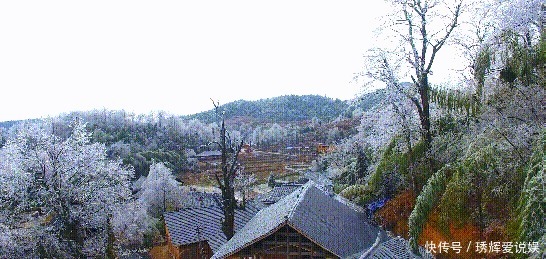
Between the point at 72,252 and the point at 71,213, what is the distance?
1.73 metres

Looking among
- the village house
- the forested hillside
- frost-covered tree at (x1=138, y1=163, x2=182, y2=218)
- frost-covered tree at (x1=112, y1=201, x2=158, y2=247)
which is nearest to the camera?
the forested hillside

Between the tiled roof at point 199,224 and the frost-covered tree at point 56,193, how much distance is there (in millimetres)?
6669

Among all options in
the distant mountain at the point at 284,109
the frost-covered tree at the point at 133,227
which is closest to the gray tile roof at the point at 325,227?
the frost-covered tree at the point at 133,227

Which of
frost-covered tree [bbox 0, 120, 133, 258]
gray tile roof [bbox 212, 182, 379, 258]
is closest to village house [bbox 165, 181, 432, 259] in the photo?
gray tile roof [bbox 212, 182, 379, 258]

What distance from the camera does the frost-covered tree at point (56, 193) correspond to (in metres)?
17.8

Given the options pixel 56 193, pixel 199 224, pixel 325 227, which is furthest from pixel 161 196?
pixel 325 227

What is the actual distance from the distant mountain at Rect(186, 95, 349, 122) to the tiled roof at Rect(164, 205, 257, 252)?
346 ft

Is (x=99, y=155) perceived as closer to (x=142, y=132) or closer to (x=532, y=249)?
(x=532, y=249)

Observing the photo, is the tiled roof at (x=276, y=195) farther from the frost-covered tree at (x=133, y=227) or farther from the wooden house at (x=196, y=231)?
the frost-covered tree at (x=133, y=227)

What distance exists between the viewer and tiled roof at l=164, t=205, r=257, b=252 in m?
25.5

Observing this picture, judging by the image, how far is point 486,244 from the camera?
26.4 feet

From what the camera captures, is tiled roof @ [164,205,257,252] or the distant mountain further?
the distant mountain

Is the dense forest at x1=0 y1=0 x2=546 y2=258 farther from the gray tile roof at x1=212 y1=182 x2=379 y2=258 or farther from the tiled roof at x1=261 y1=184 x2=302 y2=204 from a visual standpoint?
the tiled roof at x1=261 y1=184 x2=302 y2=204

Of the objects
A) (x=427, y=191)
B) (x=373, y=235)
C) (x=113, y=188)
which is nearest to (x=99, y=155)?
(x=113, y=188)
